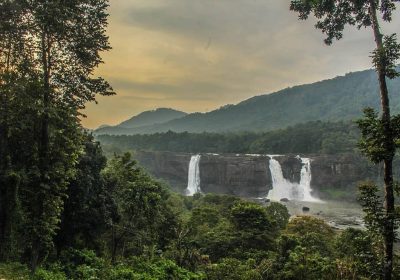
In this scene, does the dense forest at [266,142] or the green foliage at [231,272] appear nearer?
the green foliage at [231,272]

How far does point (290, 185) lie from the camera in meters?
96.4

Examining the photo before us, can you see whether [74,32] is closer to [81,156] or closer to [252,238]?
[81,156]

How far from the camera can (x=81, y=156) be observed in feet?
77.2

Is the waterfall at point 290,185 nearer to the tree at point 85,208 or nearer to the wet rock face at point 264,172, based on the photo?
the wet rock face at point 264,172

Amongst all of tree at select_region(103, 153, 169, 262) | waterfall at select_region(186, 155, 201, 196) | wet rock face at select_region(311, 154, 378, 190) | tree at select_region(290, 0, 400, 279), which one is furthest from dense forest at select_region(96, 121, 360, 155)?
tree at select_region(290, 0, 400, 279)

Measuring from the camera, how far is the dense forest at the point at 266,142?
116 m

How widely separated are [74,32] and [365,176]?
3557 inches

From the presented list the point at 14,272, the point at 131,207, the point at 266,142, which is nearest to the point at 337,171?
the point at 266,142

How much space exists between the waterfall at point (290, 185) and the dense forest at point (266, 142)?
17.6 m

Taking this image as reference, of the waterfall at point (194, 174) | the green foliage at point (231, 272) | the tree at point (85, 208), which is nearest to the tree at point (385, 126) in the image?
the green foliage at point (231, 272)

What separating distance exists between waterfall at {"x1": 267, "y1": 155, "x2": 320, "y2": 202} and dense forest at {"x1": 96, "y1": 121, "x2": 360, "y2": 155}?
17594mm

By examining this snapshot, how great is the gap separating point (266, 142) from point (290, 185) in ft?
117

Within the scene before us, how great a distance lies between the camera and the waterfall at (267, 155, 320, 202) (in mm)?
94688

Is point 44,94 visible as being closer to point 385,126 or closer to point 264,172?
point 385,126
